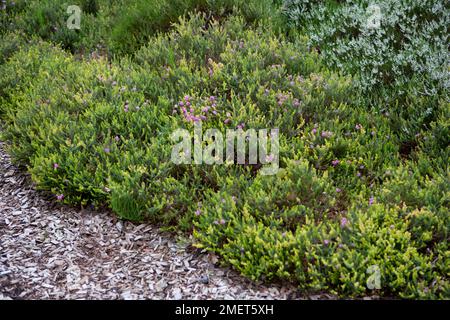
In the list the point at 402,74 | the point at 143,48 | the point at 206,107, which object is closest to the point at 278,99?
the point at 206,107

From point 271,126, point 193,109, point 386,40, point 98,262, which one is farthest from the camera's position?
point 386,40

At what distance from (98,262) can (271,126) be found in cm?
239

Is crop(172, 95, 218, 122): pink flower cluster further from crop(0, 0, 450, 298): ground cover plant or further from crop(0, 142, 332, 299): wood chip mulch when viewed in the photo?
crop(0, 142, 332, 299): wood chip mulch

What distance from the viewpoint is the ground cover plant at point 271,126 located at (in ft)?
14.4

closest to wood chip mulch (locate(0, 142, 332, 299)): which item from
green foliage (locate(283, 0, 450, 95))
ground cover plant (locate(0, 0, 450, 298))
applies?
ground cover plant (locate(0, 0, 450, 298))

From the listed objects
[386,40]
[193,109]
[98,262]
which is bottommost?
[98,262]

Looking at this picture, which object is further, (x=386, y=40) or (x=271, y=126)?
(x=386, y=40)

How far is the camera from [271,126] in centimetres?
577

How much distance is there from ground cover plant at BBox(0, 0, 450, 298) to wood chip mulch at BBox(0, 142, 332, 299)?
17cm

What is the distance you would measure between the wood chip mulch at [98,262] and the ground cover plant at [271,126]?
0.17 meters

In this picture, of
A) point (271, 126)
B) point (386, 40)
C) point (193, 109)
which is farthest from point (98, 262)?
point (386, 40)

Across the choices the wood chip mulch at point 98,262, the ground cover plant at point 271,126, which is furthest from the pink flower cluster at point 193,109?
the wood chip mulch at point 98,262

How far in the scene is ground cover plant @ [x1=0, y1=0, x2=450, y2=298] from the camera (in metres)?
4.39

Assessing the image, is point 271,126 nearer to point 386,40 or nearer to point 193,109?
point 193,109
